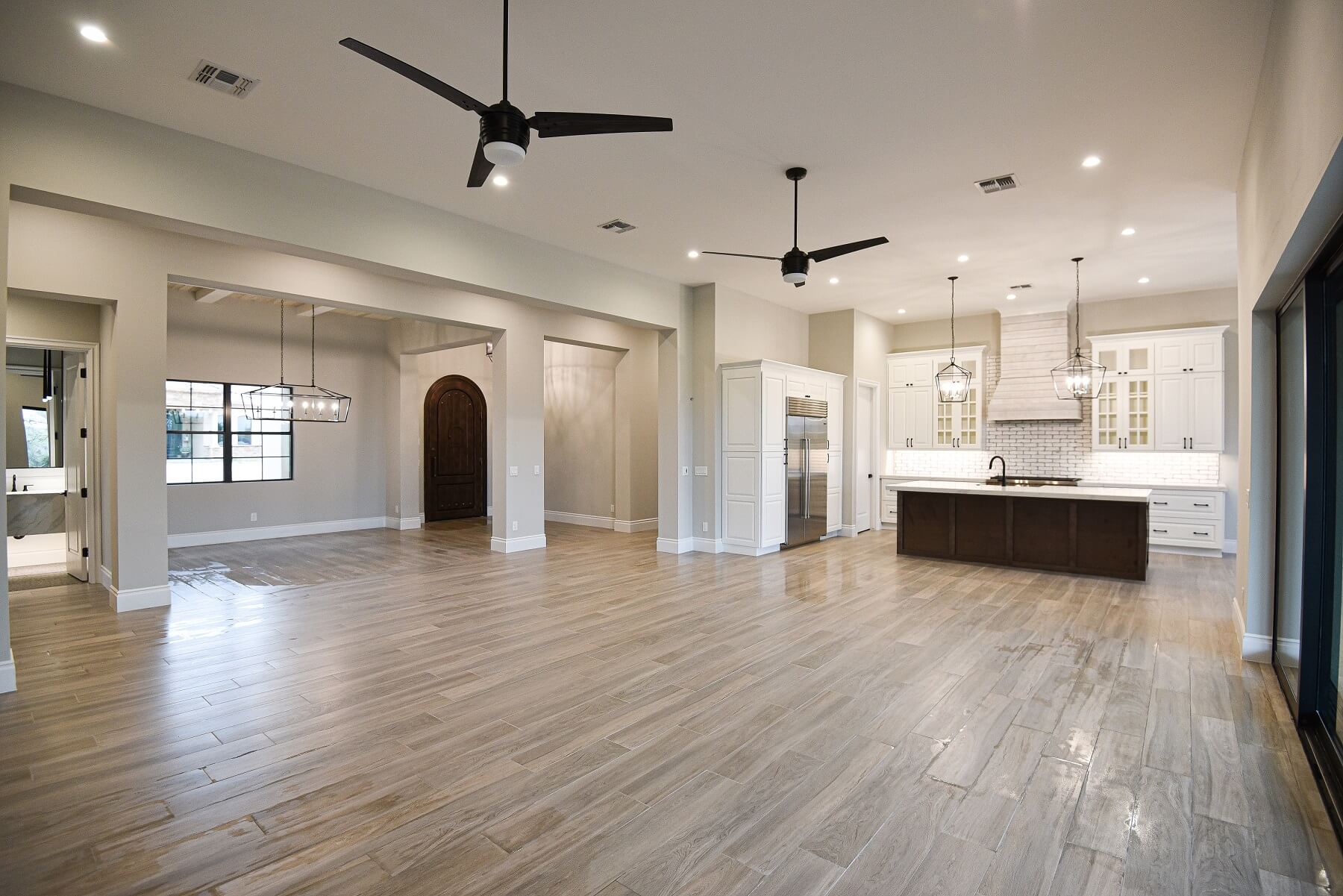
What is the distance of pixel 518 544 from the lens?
26.7ft

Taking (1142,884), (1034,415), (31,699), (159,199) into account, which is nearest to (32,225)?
(159,199)

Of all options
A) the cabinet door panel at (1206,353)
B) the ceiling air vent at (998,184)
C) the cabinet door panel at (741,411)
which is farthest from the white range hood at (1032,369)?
the ceiling air vent at (998,184)

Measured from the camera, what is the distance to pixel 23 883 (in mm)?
1979

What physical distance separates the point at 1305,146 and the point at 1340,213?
0.95 feet

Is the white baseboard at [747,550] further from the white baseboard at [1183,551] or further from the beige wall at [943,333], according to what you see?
the white baseboard at [1183,551]

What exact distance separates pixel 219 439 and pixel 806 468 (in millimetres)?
8048

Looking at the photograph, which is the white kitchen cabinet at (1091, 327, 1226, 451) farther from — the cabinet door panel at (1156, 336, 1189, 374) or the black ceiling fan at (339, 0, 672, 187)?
the black ceiling fan at (339, 0, 672, 187)

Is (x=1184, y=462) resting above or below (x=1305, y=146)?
below

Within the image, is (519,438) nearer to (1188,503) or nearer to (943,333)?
(943,333)

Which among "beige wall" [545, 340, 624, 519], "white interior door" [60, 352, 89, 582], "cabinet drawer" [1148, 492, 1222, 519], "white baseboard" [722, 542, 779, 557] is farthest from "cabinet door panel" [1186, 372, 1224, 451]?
"white interior door" [60, 352, 89, 582]

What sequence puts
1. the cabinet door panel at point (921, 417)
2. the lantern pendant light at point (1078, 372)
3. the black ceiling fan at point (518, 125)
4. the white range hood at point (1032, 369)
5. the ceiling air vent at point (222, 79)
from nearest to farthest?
the black ceiling fan at point (518, 125), the ceiling air vent at point (222, 79), the lantern pendant light at point (1078, 372), the white range hood at point (1032, 369), the cabinet door panel at point (921, 417)

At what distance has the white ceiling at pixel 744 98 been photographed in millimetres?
3018

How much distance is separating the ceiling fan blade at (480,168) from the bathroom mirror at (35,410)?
6.70 meters

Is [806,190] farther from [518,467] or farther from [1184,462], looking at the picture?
[1184,462]
